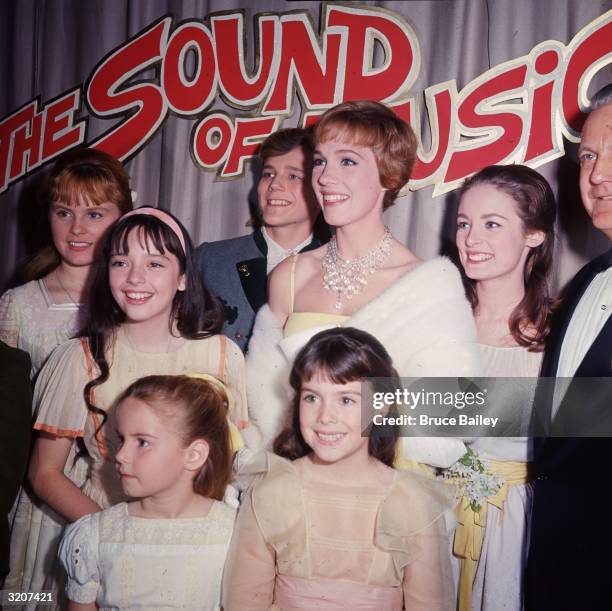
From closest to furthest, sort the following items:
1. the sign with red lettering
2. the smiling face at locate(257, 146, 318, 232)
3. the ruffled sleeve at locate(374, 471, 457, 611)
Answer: the ruffled sleeve at locate(374, 471, 457, 611) < the sign with red lettering < the smiling face at locate(257, 146, 318, 232)

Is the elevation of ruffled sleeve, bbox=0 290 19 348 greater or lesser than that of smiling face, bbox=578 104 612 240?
lesser

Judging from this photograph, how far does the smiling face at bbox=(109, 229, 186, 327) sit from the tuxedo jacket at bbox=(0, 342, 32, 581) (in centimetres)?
29

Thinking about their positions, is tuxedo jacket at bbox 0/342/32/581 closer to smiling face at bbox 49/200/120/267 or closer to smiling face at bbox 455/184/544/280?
smiling face at bbox 49/200/120/267

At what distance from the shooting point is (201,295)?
1746 mm

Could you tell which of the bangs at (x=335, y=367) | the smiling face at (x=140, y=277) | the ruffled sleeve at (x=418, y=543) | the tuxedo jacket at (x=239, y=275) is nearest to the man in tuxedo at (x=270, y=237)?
the tuxedo jacket at (x=239, y=275)

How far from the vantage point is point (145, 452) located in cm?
149

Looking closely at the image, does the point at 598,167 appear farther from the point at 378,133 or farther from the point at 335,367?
the point at 335,367

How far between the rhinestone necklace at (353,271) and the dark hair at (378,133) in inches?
6.4

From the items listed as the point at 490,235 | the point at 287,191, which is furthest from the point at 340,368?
the point at 287,191

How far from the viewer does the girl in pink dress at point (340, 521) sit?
147 centimetres

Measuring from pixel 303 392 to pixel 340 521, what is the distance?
0.29 metres

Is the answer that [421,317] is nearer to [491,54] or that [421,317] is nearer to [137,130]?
[491,54]

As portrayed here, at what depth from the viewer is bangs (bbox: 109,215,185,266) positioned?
1.67 metres

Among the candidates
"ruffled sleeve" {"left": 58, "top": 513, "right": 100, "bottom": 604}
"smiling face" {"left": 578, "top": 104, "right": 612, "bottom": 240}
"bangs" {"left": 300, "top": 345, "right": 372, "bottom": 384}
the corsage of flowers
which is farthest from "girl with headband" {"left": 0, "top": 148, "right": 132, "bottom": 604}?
"smiling face" {"left": 578, "top": 104, "right": 612, "bottom": 240}
